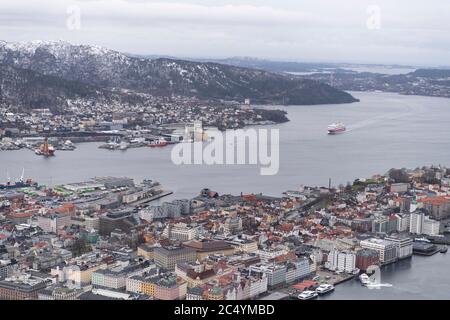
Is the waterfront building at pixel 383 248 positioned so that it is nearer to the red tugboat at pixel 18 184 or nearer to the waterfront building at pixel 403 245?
the waterfront building at pixel 403 245

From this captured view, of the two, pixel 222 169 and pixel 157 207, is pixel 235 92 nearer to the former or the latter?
pixel 222 169

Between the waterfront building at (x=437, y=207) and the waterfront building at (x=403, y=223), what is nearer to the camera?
the waterfront building at (x=403, y=223)

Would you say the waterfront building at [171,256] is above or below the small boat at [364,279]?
above

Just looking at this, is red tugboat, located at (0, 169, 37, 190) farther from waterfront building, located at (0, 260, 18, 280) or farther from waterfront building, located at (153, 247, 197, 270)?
waterfront building, located at (153, 247, 197, 270)

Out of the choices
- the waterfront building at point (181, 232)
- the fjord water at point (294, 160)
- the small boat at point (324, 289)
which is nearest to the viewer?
the small boat at point (324, 289)

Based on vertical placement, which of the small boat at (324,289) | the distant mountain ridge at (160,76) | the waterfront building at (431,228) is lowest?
the waterfront building at (431,228)

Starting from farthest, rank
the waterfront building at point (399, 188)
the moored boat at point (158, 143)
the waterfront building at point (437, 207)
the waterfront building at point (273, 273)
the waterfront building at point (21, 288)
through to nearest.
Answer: the moored boat at point (158, 143)
the waterfront building at point (399, 188)
the waterfront building at point (437, 207)
the waterfront building at point (273, 273)
the waterfront building at point (21, 288)

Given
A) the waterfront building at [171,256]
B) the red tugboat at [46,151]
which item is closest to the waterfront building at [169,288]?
the waterfront building at [171,256]

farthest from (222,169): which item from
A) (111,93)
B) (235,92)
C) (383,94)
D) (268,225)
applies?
(383,94)
